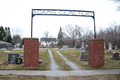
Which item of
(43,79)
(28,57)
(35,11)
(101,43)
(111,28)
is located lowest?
(43,79)

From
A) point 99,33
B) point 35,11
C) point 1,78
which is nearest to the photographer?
point 1,78

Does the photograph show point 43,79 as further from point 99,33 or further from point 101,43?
point 99,33

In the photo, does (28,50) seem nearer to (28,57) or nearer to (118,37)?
(28,57)

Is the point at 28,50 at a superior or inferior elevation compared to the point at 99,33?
inferior

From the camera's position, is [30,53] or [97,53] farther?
[97,53]

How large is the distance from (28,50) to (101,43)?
5.87 m

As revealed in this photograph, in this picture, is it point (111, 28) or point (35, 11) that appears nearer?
point (35, 11)

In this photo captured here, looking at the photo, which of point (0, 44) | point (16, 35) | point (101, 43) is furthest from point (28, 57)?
point (16, 35)

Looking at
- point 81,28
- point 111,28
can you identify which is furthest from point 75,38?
point 111,28

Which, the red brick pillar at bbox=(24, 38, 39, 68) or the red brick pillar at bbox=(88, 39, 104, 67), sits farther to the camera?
the red brick pillar at bbox=(88, 39, 104, 67)

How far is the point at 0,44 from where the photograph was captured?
4241 cm

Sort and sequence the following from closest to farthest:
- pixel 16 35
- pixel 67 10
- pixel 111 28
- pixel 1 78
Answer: pixel 1 78 → pixel 67 10 → pixel 111 28 → pixel 16 35

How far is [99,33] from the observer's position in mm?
49062

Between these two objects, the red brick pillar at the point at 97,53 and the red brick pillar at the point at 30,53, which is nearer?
the red brick pillar at the point at 30,53
